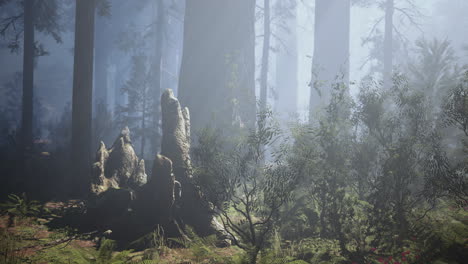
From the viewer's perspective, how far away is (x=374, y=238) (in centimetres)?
530

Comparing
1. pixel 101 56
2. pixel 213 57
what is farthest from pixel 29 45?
pixel 101 56

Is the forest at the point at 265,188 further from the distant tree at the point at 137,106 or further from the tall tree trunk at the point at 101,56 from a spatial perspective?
the tall tree trunk at the point at 101,56

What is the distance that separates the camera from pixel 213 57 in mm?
12031

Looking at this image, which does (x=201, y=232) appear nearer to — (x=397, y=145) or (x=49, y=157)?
(x=397, y=145)

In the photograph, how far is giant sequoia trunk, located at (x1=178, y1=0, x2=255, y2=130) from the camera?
11648mm

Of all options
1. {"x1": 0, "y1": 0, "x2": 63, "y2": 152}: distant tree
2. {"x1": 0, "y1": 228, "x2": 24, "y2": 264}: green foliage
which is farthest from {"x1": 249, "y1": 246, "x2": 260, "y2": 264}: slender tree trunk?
{"x1": 0, "y1": 0, "x2": 63, "y2": 152}: distant tree

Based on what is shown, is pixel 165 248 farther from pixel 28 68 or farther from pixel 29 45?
pixel 29 45

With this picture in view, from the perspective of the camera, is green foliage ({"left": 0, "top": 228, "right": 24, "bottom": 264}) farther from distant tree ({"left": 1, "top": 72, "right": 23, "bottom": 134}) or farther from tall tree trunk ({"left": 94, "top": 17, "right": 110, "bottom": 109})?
tall tree trunk ({"left": 94, "top": 17, "right": 110, "bottom": 109})

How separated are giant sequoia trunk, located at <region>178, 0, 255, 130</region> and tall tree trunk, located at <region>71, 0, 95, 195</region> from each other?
11.5 ft

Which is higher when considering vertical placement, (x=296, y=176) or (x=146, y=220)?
(x=296, y=176)

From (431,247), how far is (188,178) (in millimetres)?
4778

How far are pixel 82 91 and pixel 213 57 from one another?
5.12 metres

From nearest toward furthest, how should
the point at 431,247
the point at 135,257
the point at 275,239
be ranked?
the point at 431,247
the point at 135,257
the point at 275,239

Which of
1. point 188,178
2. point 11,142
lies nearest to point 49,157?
point 11,142
